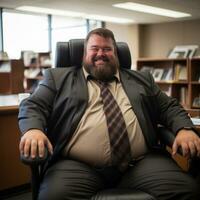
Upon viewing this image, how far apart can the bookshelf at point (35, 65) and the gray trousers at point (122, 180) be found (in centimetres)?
642

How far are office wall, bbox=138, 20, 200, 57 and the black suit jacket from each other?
5.92m

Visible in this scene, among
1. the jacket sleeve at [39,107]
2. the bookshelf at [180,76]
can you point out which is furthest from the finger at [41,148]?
the bookshelf at [180,76]

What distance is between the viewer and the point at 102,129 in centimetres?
163

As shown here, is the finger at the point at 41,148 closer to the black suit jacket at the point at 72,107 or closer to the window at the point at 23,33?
the black suit jacket at the point at 72,107

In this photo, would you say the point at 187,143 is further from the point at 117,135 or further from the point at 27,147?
the point at 27,147

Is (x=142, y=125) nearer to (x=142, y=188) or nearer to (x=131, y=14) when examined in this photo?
(x=142, y=188)

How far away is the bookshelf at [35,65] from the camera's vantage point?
7859 mm

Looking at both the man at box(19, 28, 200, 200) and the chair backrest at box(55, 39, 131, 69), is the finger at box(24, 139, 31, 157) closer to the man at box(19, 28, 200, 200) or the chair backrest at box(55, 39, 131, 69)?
the man at box(19, 28, 200, 200)

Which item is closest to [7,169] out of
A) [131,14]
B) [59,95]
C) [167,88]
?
[59,95]

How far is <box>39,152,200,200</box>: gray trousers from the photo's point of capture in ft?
4.52

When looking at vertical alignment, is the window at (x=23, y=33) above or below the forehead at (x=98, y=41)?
above

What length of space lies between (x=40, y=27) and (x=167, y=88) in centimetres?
399

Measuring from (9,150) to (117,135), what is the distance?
1098 mm

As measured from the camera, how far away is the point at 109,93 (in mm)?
1803
